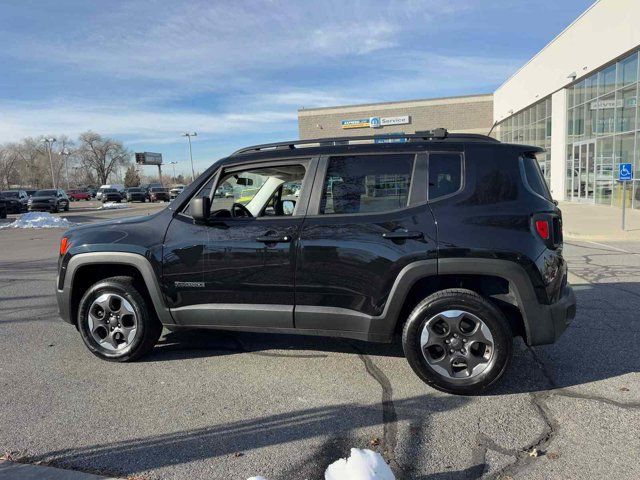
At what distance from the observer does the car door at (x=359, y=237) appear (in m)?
3.56

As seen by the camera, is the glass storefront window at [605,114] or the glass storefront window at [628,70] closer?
the glass storefront window at [628,70]

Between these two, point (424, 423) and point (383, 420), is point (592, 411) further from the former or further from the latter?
point (383, 420)

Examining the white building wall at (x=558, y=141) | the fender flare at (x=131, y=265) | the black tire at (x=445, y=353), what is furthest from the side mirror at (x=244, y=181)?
the white building wall at (x=558, y=141)

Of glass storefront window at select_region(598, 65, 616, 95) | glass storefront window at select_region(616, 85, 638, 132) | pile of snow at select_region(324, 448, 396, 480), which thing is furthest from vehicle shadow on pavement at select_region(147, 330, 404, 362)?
glass storefront window at select_region(598, 65, 616, 95)

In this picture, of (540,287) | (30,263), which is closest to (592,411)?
(540,287)

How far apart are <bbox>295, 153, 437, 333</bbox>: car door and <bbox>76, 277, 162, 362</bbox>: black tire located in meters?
1.39

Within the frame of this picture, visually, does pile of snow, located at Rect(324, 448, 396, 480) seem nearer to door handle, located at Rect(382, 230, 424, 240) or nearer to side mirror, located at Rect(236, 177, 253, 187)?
door handle, located at Rect(382, 230, 424, 240)

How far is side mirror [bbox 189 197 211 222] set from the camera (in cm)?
381

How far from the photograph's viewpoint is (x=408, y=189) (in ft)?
12.0

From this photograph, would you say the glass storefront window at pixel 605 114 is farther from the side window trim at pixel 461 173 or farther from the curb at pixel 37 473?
the curb at pixel 37 473

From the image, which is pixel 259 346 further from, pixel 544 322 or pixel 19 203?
pixel 19 203

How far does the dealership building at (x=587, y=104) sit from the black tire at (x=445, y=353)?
Answer: 30.9ft

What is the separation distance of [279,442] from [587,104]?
23.2m

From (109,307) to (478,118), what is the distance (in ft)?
153
